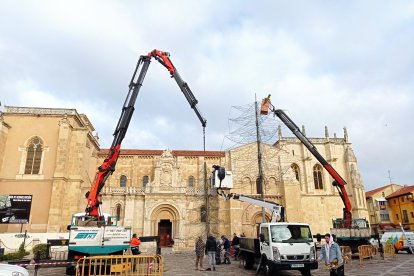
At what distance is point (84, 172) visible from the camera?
31500mm

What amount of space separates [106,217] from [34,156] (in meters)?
16.4

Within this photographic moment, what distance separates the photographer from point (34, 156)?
28453 millimetres

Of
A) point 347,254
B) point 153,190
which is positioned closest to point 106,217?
point 347,254

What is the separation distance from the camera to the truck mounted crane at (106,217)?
12148 millimetres

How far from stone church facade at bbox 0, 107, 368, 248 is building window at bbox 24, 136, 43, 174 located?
0.08 metres

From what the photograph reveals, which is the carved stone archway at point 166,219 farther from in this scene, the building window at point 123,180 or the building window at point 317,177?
the building window at point 317,177

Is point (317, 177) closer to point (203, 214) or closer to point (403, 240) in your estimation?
point (403, 240)

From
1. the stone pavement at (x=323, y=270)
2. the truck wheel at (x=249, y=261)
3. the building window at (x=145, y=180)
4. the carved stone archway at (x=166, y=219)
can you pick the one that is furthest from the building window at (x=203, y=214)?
the truck wheel at (x=249, y=261)

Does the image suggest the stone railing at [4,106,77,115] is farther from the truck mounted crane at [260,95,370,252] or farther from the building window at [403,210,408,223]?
the building window at [403,210,408,223]

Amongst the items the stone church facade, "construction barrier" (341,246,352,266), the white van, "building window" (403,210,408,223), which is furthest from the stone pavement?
"building window" (403,210,408,223)

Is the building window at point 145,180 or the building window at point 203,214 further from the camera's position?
the building window at point 145,180

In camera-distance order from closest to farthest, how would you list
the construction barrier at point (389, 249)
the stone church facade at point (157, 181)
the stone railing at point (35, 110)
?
the construction barrier at point (389, 249) < the stone church facade at point (157, 181) < the stone railing at point (35, 110)

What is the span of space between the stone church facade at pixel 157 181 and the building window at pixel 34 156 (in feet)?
0.28

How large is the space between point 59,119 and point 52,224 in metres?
10.4
